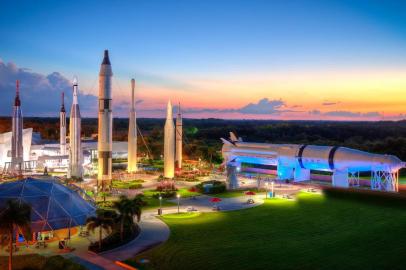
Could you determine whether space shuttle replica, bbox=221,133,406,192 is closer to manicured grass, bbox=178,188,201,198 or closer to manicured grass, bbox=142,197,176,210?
manicured grass, bbox=178,188,201,198

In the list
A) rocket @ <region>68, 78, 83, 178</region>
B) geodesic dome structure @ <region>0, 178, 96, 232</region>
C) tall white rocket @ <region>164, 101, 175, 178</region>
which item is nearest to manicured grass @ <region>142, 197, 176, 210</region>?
geodesic dome structure @ <region>0, 178, 96, 232</region>

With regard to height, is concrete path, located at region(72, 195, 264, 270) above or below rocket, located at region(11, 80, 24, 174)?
below

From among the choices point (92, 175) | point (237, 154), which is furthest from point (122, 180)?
point (237, 154)

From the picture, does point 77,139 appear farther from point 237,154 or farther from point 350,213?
point 350,213

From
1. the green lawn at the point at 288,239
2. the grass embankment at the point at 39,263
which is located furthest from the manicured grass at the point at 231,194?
the grass embankment at the point at 39,263

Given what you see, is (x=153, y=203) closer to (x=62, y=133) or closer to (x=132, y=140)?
(x=132, y=140)

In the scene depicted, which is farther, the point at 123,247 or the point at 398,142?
the point at 398,142
